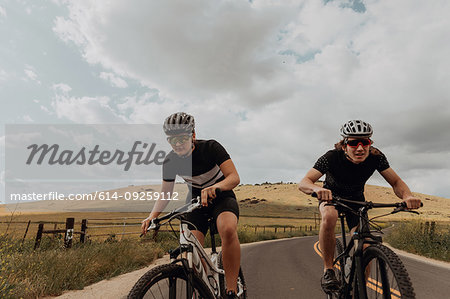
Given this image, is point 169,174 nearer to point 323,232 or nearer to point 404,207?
point 323,232

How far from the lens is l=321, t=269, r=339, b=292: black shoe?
3.85 metres

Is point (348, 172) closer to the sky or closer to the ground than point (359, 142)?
closer to the ground

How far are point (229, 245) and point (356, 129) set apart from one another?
7.12 feet

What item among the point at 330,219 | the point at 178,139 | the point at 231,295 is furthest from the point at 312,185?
the point at 178,139

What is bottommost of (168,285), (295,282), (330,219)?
(295,282)

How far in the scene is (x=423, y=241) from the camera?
15133 millimetres

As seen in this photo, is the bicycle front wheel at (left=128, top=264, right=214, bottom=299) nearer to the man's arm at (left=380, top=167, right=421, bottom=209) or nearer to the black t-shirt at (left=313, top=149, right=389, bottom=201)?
the black t-shirt at (left=313, top=149, right=389, bottom=201)

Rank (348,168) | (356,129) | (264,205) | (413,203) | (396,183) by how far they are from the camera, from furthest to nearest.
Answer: (264,205) → (348,168) → (396,183) → (356,129) → (413,203)

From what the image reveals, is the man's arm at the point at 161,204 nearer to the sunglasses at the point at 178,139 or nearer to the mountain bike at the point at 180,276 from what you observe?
the mountain bike at the point at 180,276

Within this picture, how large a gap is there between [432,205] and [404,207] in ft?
447

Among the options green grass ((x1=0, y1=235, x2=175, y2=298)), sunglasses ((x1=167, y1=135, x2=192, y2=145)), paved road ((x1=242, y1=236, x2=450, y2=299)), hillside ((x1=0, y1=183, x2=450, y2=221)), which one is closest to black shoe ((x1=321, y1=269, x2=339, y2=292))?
paved road ((x1=242, y1=236, x2=450, y2=299))

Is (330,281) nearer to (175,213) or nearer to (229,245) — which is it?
(229,245)

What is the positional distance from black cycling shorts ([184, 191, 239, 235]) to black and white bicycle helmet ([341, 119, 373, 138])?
1712 millimetres

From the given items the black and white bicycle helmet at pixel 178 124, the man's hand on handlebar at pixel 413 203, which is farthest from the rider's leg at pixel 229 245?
the man's hand on handlebar at pixel 413 203
